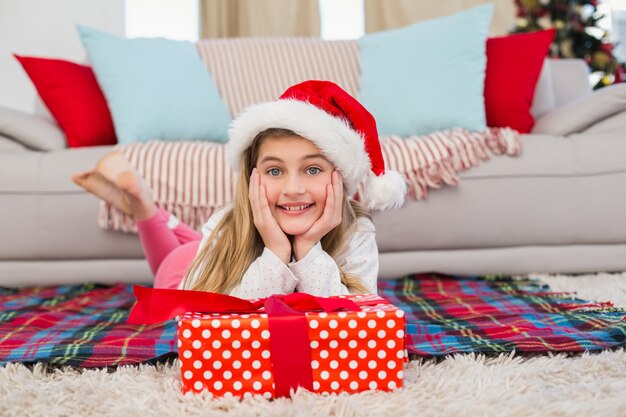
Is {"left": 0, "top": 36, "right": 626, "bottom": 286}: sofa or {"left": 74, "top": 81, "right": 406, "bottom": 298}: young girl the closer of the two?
{"left": 74, "top": 81, "right": 406, "bottom": 298}: young girl

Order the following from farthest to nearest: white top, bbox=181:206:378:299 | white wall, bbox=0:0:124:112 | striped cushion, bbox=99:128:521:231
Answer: white wall, bbox=0:0:124:112 < striped cushion, bbox=99:128:521:231 < white top, bbox=181:206:378:299

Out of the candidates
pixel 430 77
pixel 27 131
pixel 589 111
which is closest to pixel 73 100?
pixel 27 131

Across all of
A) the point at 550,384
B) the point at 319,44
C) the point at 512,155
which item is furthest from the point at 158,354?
the point at 319,44

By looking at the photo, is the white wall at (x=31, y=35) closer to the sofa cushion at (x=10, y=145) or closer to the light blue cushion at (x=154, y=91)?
the light blue cushion at (x=154, y=91)

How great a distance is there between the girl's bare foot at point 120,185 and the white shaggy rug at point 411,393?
22.7 inches

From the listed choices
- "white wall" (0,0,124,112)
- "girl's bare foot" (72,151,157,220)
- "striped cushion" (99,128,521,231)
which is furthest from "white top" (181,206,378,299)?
"white wall" (0,0,124,112)

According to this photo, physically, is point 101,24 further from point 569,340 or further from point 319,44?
point 569,340

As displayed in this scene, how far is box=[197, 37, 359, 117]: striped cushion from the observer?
2.22 meters

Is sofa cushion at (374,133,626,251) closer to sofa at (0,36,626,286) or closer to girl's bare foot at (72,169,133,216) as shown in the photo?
sofa at (0,36,626,286)

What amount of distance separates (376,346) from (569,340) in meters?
0.40

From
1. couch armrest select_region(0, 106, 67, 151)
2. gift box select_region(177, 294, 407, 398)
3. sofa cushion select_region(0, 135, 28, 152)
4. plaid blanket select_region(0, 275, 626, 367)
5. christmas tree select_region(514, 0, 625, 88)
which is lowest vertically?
plaid blanket select_region(0, 275, 626, 367)

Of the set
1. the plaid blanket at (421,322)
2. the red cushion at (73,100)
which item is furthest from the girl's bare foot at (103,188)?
the red cushion at (73,100)

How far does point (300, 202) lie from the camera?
1.00 meters

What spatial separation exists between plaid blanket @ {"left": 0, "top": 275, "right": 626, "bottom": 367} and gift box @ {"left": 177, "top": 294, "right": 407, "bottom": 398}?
0.61 ft
